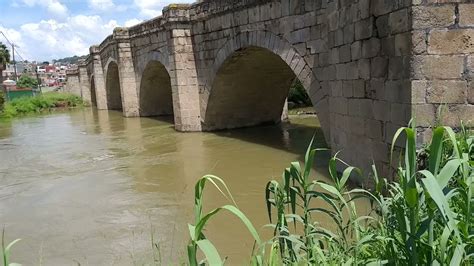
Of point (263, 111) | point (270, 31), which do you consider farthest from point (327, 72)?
point (263, 111)

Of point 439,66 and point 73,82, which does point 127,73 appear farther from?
point 73,82

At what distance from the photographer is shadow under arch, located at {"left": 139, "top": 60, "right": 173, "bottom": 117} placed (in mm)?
16875

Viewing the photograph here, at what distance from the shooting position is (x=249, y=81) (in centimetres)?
1186

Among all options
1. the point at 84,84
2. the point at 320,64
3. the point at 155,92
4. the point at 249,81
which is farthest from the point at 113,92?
the point at 320,64

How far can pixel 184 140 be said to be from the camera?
11.4 meters

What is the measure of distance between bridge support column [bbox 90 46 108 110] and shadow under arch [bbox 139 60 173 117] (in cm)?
709

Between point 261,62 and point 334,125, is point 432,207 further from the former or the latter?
point 261,62

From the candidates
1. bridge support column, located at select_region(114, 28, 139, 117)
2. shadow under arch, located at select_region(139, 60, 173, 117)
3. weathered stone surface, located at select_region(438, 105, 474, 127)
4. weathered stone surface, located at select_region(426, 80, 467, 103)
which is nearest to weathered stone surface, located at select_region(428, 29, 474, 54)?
weathered stone surface, located at select_region(426, 80, 467, 103)

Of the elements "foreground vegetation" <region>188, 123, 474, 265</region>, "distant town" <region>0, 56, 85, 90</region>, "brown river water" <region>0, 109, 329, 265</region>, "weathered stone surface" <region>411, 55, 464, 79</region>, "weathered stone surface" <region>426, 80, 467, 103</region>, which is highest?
"distant town" <region>0, 56, 85, 90</region>

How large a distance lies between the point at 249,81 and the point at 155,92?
7356 millimetres

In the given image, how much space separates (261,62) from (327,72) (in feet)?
12.4

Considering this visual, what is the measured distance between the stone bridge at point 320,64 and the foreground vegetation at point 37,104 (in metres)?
8.97

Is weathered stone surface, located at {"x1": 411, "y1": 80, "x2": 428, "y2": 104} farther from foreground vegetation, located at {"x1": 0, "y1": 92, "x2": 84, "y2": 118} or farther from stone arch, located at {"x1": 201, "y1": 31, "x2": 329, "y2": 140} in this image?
foreground vegetation, located at {"x1": 0, "y1": 92, "x2": 84, "y2": 118}

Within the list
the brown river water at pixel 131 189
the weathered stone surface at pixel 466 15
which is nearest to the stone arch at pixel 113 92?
the brown river water at pixel 131 189
